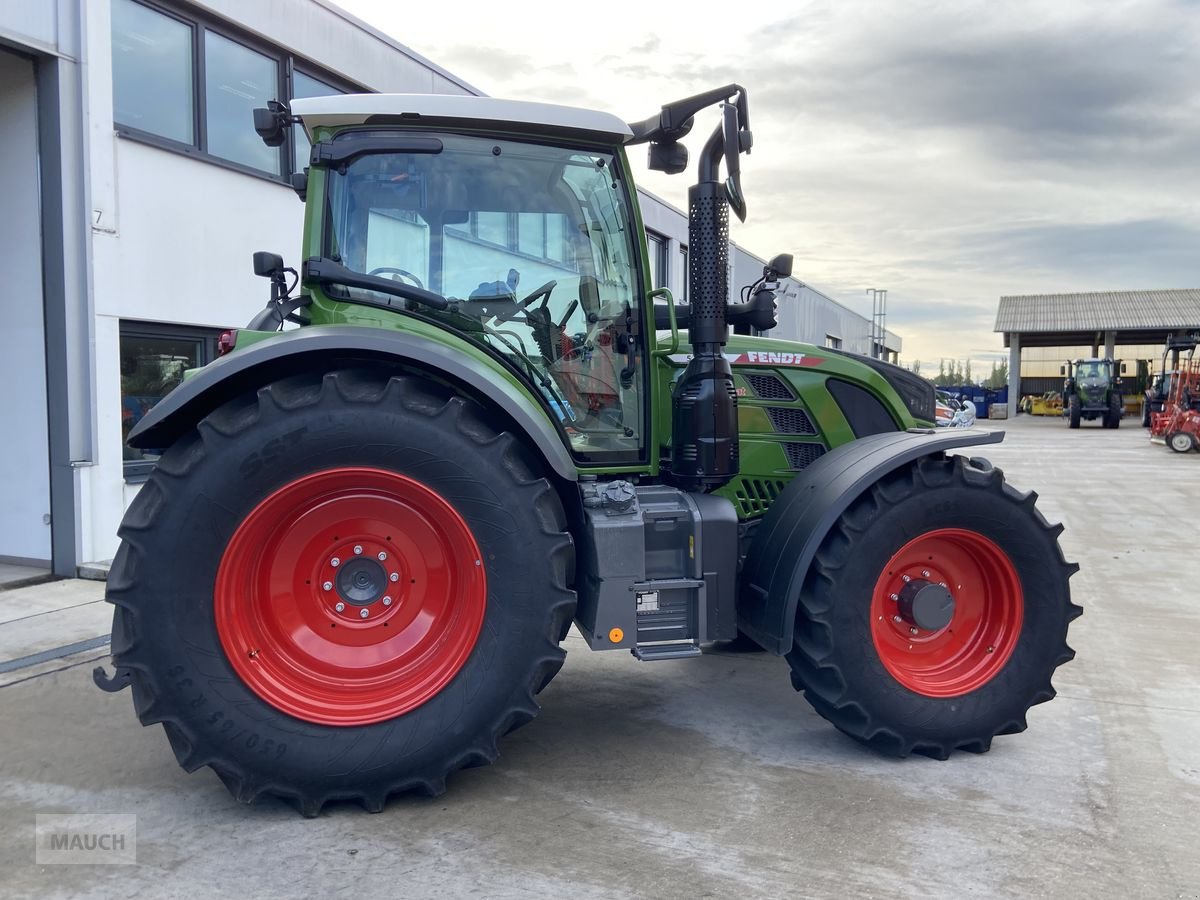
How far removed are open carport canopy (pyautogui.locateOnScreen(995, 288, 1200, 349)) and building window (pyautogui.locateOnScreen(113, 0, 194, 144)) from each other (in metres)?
43.6

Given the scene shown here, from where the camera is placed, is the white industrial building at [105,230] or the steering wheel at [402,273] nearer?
the steering wheel at [402,273]

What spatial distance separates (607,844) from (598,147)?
8.38 feet

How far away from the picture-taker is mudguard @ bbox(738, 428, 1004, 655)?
3.53 metres

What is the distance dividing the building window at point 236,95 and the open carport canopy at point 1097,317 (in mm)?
42590

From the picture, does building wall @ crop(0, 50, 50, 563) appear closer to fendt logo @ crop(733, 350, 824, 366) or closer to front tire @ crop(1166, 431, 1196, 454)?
fendt logo @ crop(733, 350, 824, 366)

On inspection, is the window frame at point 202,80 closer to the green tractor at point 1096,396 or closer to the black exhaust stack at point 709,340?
the black exhaust stack at point 709,340

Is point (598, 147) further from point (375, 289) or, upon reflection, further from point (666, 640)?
point (666, 640)

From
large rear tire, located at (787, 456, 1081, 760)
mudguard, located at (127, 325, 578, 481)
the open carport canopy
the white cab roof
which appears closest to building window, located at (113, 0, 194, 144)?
the white cab roof

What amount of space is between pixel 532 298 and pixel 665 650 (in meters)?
1.46

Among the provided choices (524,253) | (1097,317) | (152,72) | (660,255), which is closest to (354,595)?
(524,253)

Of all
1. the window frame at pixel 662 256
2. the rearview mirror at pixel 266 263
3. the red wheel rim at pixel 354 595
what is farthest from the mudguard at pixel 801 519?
the window frame at pixel 662 256

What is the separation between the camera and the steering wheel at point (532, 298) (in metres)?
3.64

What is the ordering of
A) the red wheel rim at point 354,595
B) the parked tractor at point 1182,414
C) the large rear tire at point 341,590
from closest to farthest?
the large rear tire at point 341,590 → the red wheel rim at point 354,595 → the parked tractor at point 1182,414

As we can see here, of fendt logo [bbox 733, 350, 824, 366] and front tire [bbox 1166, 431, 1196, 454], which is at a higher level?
fendt logo [bbox 733, 350, 824, 366]
